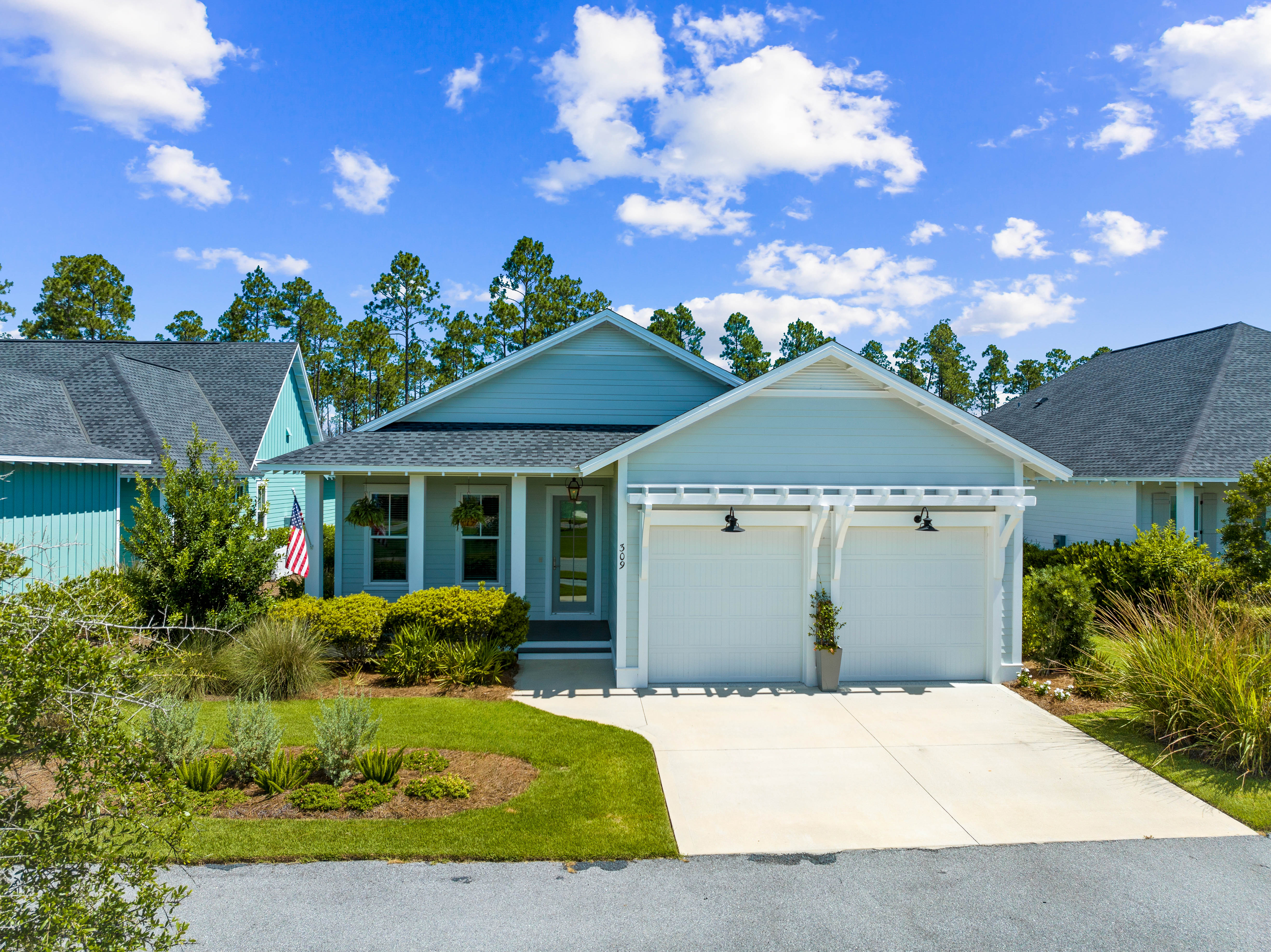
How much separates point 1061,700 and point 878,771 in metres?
4.08

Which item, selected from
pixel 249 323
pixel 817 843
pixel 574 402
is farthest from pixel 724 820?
pixel 249 323

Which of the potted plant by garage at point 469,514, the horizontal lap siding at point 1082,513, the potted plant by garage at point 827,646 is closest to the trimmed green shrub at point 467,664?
the potted plant by garage at point 469,514

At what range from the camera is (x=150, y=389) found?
749 inches

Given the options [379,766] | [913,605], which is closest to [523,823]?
[379,766]

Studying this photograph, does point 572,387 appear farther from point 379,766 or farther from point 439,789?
point 439,789

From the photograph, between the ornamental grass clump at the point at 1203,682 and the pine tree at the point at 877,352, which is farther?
the pine tree at the point at 877,352

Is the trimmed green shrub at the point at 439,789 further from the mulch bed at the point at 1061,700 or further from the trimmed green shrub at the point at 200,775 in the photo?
the mulch bed at the point at 1061,700

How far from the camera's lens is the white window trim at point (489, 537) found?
13992 mm

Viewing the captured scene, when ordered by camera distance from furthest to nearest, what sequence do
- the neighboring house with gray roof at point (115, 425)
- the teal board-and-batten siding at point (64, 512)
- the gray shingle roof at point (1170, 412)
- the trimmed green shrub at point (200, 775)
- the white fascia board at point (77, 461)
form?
the gray shingle roof at point (1170, 412), the neighboring house with gray roof at point (115, 425), the teal board-and-batten siding at point (64, 512), the white fascia board at point (77, 461), the trimmed green shrub at point (200, 775)

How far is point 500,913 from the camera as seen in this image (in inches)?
184

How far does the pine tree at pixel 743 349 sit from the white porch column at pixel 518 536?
29.3 meters

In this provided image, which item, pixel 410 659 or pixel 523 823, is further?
pixel 410 659

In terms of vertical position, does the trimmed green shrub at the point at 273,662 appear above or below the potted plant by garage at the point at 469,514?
below

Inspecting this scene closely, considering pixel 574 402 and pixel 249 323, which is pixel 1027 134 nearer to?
pixel 574 402
